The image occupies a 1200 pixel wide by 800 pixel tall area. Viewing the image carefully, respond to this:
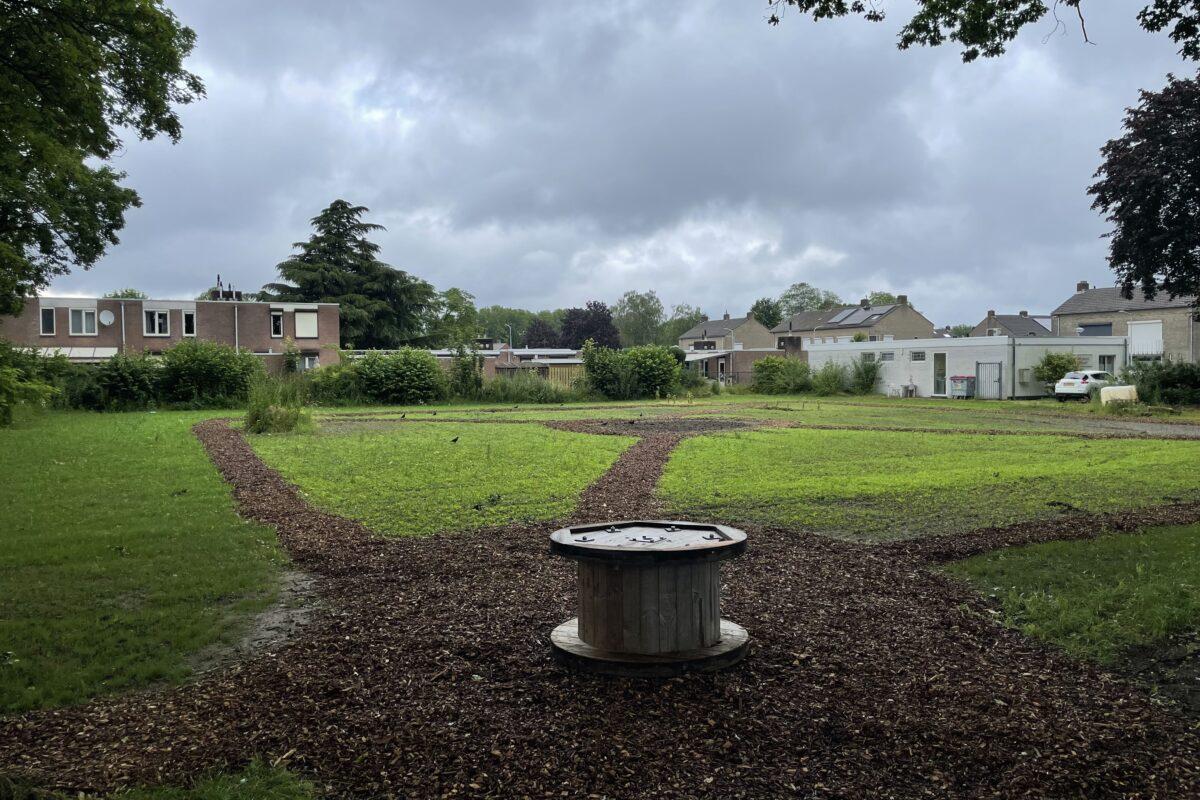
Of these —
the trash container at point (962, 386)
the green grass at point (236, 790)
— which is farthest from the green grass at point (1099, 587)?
the trash container at point (962, 386)

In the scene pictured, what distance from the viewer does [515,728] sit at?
4066mm

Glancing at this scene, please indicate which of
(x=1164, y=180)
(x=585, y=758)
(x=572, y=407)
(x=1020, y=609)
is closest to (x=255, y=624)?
(x=585, y=758)

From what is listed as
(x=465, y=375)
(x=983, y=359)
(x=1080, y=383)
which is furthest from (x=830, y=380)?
(x=465, y=375)

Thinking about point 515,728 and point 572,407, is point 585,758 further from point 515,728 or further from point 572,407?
point 572,407

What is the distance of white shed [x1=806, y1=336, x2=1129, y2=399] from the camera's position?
137 ft

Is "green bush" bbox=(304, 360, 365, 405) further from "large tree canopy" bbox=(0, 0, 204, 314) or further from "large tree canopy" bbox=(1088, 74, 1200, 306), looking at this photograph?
"large tree canopy" bbox=(1088, 74, 1200, 306)

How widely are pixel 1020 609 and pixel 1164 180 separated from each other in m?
30.2

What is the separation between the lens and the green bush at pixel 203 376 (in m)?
32.7

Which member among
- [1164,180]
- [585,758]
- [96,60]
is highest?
[1164,180]

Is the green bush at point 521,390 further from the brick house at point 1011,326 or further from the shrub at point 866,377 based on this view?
the brick house at point 1011,326

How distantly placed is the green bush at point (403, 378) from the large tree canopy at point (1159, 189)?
2677 cm

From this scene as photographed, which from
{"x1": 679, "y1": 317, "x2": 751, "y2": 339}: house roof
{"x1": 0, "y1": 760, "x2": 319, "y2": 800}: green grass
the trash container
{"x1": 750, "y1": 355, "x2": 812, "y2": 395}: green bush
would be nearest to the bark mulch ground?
Answer: {"x1": 0, "y1": 760, "x2": 319, "y2": 800}: green grass

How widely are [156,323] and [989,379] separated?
4676 centimetres

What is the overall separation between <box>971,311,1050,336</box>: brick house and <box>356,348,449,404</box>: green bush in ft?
190
